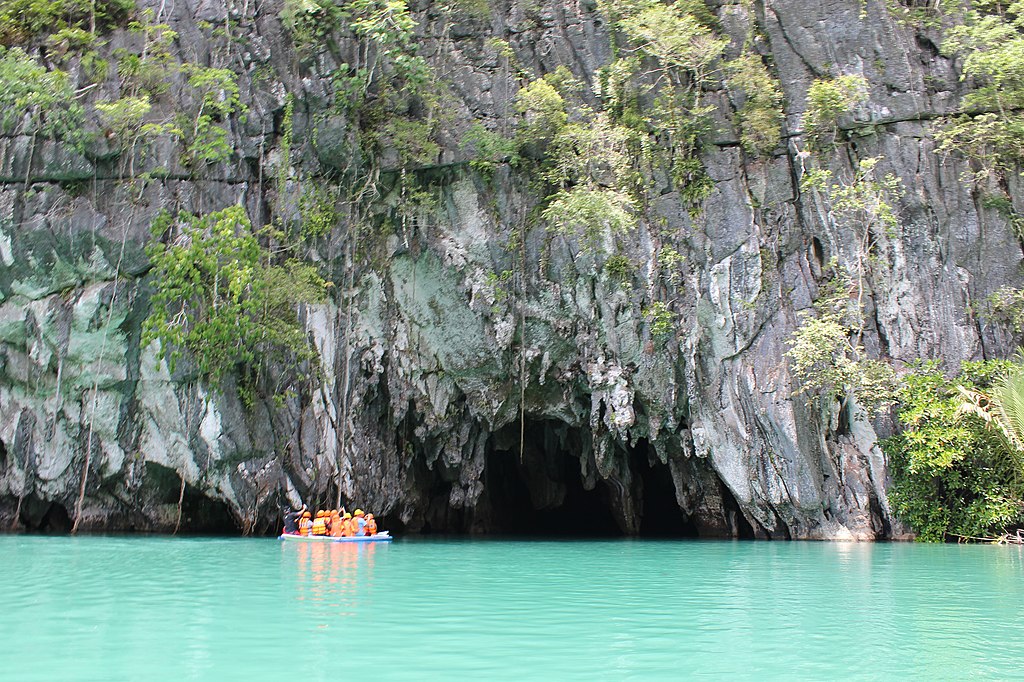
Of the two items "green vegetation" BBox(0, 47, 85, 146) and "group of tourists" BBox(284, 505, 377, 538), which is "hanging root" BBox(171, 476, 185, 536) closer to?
"group of tourists" BBox(284, 505, 377, 538)

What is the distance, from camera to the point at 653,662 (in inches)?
195

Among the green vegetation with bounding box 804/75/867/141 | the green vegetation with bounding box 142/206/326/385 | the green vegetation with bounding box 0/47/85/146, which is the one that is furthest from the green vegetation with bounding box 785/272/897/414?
the green vegetation with bounding box 0/47/85/146

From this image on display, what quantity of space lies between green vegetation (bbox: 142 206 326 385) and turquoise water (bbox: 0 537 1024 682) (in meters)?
5.72

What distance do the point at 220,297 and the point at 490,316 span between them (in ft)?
17.3

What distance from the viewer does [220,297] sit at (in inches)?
669

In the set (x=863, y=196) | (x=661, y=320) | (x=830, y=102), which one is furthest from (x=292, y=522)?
(x=830, y=102)

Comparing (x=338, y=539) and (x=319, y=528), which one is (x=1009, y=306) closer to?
(x=338, y=539)

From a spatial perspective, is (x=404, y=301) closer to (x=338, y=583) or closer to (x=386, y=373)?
(x=386, y=373)

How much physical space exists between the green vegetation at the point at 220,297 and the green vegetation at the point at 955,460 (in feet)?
36.8

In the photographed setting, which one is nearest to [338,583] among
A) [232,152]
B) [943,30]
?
[232,152]

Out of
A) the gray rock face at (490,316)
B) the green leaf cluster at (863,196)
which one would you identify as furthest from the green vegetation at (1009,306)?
the green leaf cluster at (863,196)

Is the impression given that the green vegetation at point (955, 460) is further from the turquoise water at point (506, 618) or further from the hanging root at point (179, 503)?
the hanging root at point (179, 503)

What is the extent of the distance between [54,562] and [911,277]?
1452 centimetres

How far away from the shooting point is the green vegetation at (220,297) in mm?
16672
